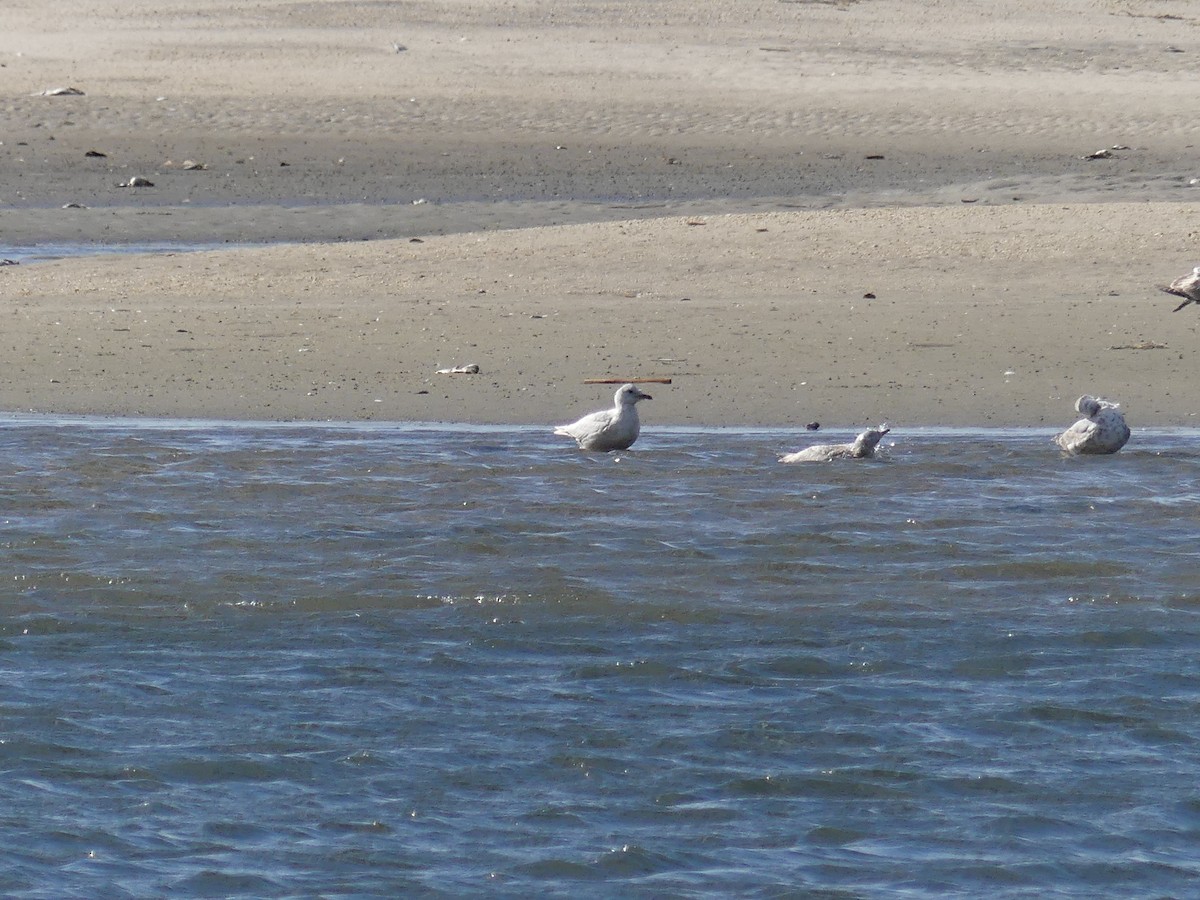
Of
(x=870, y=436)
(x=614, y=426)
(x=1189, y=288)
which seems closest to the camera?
(x=870, y=436)

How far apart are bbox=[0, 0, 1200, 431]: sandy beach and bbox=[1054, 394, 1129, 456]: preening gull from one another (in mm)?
737

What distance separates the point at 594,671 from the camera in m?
5.70

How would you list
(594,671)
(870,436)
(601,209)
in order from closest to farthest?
(594,671), (870,436), (601,209)

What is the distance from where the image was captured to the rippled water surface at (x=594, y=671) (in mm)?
4523

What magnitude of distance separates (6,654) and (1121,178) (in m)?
15.0

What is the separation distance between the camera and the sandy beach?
9.73 m

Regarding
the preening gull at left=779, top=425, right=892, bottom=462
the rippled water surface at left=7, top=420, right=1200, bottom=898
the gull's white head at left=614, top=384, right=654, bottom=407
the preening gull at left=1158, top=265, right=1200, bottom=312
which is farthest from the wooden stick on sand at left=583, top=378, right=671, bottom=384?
the preening gull at left=1158, top=265, right=1200, bottom=312

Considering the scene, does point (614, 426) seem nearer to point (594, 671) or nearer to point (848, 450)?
point (848, 450)

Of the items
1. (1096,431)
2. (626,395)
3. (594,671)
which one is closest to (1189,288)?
(1096,431)

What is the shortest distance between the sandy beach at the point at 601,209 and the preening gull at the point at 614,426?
31.8 inches

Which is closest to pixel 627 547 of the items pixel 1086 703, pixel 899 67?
pixel 1086 703

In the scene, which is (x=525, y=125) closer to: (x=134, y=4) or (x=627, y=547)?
(x=134, y=4)

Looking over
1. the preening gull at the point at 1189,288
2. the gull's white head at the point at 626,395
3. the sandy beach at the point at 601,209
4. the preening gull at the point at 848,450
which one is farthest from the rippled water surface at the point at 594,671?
the preening gull at the point at 1189,288

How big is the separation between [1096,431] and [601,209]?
1013 centimetres
